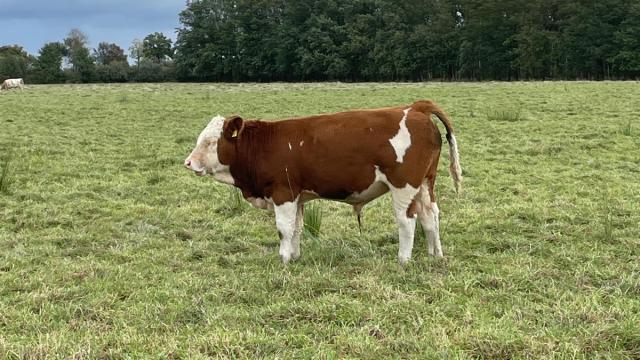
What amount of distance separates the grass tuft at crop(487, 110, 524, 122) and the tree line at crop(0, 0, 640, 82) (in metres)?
39.4

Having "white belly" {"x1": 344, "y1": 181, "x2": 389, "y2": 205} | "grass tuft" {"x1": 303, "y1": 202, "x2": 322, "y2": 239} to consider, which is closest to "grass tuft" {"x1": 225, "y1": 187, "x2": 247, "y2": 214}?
"grass tuft" {"x1": 303, "y1": 202, "x2": 322, "y2": 239}

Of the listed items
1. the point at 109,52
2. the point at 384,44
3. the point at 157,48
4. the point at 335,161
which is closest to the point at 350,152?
the point at 335,161

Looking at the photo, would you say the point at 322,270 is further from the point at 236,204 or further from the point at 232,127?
the point at 236,204

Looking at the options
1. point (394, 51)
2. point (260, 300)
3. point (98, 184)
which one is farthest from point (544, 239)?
point (394, 51)

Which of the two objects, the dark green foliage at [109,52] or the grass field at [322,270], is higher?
the dark green foliage at [109,52]

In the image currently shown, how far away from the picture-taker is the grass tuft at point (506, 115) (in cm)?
1809

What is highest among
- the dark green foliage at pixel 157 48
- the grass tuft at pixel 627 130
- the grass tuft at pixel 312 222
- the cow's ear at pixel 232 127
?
the dark green foliage at pixel 157 48

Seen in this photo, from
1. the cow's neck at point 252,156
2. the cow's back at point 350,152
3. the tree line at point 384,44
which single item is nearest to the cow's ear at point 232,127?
the cow's neck at point 252,156

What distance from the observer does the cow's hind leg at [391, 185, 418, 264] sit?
5.97 m

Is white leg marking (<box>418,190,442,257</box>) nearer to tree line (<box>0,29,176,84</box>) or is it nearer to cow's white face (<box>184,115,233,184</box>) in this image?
cow's white face (<box>184,115,233,184</box>)

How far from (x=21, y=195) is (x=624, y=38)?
5720 centimetres

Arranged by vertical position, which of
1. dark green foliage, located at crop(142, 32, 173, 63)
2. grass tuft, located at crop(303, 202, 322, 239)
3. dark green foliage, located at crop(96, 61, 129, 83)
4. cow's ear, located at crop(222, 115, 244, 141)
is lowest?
grass tuft, located at crop(303, 202, 322, 239)

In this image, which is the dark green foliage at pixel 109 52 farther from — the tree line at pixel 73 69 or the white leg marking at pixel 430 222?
the white leg marking at pixel 430 222

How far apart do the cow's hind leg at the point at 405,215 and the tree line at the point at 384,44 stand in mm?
53068
